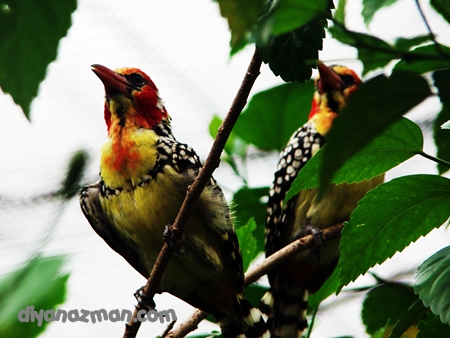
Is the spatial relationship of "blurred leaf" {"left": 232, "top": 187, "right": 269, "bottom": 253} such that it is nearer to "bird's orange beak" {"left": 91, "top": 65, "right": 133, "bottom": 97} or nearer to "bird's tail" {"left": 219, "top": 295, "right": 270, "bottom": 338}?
"bird's tail" {"left": 219, "top": 295, "right": 270, "bottom": 338}

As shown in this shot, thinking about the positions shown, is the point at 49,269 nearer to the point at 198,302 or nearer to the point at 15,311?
the point at 15,311

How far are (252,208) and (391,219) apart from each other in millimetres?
2260

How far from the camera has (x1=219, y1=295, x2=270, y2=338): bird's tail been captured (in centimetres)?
337

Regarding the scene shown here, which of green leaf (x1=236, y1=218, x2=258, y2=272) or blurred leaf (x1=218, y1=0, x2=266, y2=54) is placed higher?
blurred leaf (x1=218, y1=0, x2=266, y2=54)

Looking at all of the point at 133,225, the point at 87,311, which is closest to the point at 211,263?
the point at 133,225

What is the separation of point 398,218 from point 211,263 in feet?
6.49

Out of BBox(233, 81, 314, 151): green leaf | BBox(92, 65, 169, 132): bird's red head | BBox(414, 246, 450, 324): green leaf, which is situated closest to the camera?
BBox(414, 246, 450, 324): green leaf

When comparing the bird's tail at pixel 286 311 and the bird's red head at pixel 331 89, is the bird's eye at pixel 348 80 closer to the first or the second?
the bird's red head at pixel 331 89

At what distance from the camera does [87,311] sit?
3.48 m

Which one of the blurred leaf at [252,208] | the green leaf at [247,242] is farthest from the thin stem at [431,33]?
the blurred leaf at [252,208]

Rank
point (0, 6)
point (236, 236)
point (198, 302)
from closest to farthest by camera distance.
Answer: point (0, 6) < point (236, 236) < point (198, 302)

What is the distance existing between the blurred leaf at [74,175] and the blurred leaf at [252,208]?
4.27 feet

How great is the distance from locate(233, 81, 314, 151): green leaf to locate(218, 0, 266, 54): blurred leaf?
9.06 feet

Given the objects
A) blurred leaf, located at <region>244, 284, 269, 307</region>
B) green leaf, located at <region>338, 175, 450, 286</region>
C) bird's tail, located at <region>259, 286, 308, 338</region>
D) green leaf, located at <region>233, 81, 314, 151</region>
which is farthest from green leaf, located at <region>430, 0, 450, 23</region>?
bird's tail, located at <region>259, 286, 308, 338</region>
